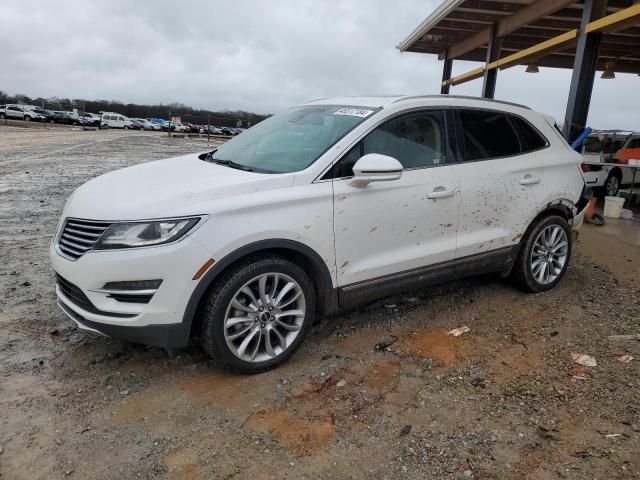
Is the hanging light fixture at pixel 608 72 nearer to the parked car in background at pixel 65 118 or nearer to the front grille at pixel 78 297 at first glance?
the front grille at pixel 78 297

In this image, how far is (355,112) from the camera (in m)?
3.76

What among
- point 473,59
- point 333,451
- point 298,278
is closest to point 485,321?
point 298,278

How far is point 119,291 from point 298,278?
3.56 feet

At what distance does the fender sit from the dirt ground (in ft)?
1.82

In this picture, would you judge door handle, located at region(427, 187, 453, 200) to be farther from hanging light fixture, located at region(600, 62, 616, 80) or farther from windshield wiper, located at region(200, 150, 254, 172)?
hanging light fixture, located at region(600, 62, 616, 80)

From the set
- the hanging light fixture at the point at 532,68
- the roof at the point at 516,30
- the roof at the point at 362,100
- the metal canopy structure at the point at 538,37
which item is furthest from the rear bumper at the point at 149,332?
the hanging light fixture at the point at 532,68

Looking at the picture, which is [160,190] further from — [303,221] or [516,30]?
[516,30]

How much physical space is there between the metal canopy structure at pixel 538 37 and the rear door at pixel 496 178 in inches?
182

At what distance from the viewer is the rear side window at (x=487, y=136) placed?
413cm

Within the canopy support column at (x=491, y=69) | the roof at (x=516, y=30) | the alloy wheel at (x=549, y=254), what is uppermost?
the roof at (x=516, y=30)

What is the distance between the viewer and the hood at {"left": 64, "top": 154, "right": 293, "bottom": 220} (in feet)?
9.57

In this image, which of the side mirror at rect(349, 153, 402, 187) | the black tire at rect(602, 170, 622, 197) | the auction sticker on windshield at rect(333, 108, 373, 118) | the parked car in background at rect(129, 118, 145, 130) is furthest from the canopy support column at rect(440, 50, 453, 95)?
the parked car in background at rect(129, 118, 145, 130)

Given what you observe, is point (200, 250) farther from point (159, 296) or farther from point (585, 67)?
point (585, 67)

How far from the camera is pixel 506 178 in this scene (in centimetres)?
426
